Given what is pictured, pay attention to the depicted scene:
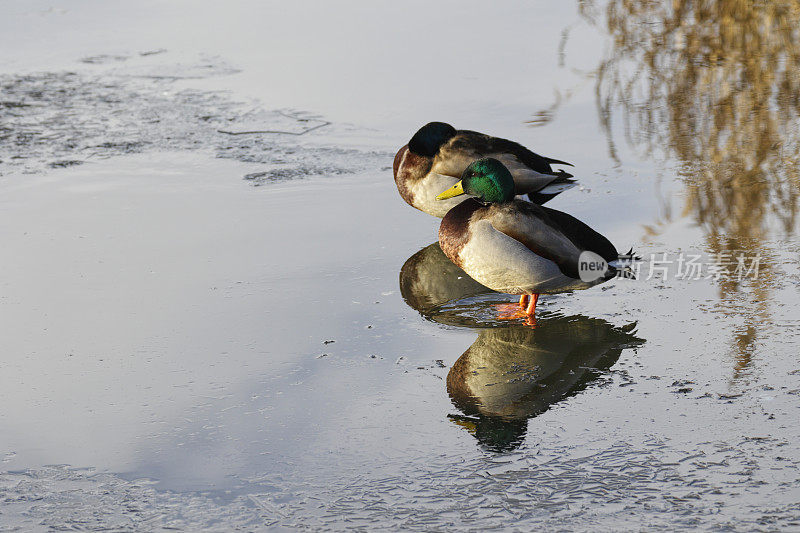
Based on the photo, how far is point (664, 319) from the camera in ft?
14.5

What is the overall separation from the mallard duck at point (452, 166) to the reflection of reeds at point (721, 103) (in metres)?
0.83

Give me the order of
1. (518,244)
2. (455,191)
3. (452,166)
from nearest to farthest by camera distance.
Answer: (518,244), (455,191), (452,166)

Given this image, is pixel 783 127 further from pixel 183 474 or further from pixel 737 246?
pixel 183 474

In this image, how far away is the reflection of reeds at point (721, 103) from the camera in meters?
5.43

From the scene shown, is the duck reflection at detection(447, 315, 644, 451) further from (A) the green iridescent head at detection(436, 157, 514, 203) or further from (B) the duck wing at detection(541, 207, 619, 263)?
(A) the green iridescent head at detection(436, 157, 514, 203)

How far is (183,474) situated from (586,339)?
1.85 metres

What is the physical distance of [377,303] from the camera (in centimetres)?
482

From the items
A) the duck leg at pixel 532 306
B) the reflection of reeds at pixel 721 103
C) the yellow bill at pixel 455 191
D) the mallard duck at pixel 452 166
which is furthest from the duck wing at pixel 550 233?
the mallard duck at pixel 452 166

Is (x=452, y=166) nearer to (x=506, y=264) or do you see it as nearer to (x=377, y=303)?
(x=377, y=303)

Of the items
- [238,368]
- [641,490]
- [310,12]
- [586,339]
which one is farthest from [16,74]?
[641,490]

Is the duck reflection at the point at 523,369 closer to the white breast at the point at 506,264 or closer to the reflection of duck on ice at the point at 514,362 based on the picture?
the reflection of duck on ice at the point at 514,362

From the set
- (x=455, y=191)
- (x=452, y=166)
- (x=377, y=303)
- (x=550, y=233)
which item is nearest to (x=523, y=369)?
(x=550, y=233)

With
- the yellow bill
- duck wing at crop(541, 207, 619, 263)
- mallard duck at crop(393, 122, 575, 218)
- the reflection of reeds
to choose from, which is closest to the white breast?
duck wing at crop(541, 207, 619, 263)

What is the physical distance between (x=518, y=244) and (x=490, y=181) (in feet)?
1.23
